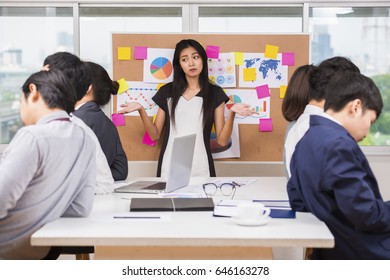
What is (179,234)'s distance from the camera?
1978mm

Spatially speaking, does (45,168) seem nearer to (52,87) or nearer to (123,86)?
(52,87)

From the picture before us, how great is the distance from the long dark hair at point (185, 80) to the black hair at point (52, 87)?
74.5 inches

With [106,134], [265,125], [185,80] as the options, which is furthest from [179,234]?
[265,125]

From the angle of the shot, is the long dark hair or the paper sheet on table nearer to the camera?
the paper sheet on table

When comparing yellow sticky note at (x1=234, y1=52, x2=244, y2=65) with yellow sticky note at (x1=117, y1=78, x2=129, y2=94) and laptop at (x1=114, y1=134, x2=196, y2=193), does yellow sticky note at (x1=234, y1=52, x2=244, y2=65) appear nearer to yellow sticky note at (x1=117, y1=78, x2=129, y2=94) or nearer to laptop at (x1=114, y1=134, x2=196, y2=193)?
yellow sticky note at (x1=117, y1=78, x2=129, y2=94)

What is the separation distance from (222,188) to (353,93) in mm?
1106

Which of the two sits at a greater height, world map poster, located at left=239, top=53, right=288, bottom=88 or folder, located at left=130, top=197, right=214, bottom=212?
world map poster, located at left=239, top=53, right=288, bottom=88

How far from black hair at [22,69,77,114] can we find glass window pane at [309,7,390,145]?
2.92 meters

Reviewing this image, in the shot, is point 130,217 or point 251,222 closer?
point 251,222

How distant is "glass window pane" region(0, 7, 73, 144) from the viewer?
4.92 meters

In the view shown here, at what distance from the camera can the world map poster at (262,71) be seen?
439 cm

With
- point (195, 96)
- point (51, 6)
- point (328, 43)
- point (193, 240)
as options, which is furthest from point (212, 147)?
point (193, 240)

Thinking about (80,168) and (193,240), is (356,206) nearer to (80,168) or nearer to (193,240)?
(193,240)

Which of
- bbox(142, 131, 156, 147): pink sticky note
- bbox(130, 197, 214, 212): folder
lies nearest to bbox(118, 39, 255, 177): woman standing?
bbox(142, 131, 156, 147): pink sticky note
